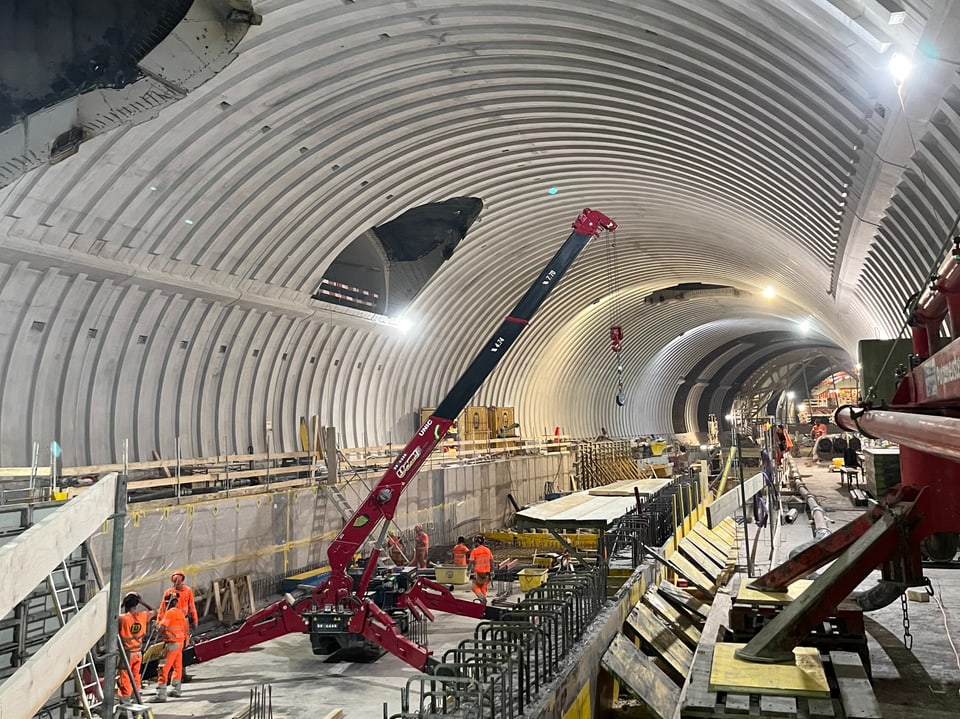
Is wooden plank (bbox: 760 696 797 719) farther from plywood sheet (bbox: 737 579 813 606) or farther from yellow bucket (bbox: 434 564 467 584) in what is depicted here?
yellow bucket (bbox: 434 564 467 584)

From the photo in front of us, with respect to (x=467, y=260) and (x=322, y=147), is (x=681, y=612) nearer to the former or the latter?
(x=322, y=147)

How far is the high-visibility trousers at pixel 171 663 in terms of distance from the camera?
9.66 meters

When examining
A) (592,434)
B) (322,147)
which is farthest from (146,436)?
(592,434)

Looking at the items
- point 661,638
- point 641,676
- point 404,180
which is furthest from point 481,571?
point 404,180

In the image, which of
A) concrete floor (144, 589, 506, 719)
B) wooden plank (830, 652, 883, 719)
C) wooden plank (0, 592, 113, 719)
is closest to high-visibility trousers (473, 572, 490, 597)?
concrete floor (144, 589, 506, 719)

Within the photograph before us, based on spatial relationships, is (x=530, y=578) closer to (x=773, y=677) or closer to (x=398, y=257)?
(x=398, y=257)

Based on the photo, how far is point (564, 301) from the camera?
88.8 feet

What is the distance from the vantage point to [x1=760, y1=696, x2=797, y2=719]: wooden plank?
4234 mm

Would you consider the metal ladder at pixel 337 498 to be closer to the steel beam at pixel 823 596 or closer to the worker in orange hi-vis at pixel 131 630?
the worker in orange hi-vis at pixel 131 630

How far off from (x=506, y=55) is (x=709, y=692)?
30.9 feet

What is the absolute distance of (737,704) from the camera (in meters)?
4.42

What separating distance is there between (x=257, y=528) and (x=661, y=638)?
8.40 meters

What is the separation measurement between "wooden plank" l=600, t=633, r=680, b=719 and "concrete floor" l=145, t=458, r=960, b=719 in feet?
8.02

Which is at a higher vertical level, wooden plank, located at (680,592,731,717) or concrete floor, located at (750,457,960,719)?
wooden plank, located at (680,592,731,717)
